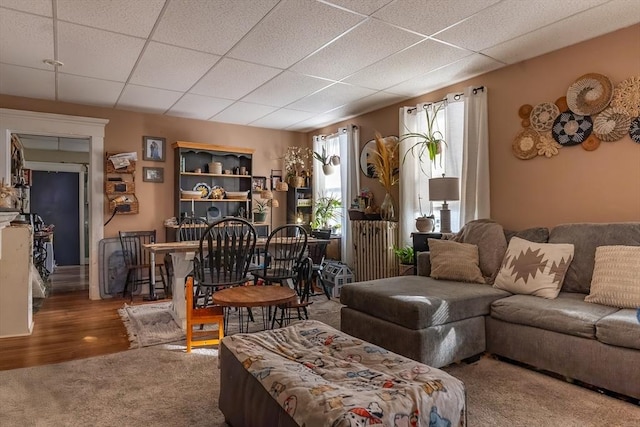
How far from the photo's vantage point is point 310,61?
11.4 feet

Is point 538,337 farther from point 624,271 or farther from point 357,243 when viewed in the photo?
point 357,243

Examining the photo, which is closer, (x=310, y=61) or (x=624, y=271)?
(x=624, y=271)

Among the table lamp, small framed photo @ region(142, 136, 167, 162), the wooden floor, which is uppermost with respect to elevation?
small framed photo @ region(142, 136, 167, 162)

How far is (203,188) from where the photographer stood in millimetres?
5672

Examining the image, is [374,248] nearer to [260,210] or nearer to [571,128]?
[260,210]

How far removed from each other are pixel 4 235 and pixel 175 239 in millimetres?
1967

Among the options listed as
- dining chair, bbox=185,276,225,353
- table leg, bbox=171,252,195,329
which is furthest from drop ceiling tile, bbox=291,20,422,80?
dining chair, bbox=185,276,225,353

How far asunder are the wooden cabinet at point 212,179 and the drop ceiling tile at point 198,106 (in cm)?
42

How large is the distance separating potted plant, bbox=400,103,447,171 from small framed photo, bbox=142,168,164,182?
3376mm

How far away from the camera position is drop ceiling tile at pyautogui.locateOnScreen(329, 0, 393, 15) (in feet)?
8.19

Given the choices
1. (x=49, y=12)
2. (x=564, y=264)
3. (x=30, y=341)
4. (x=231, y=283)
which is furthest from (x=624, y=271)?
(x=30, y=341)

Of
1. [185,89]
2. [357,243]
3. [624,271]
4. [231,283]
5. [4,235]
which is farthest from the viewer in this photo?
[357,243]

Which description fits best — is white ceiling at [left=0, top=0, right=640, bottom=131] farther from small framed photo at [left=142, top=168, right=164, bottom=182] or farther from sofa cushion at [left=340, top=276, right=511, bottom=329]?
sofa cushion at [left=340, top=276, right=511, bottom=329]

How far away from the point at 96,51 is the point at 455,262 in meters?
3.54
